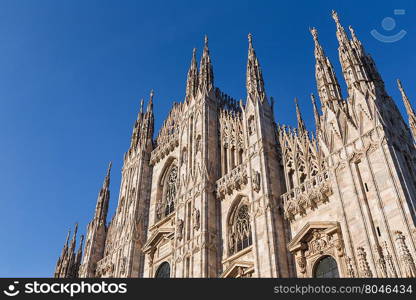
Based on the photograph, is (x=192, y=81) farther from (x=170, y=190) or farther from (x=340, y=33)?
(x=340, y=33)

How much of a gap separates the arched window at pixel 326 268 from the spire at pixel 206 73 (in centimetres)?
1536

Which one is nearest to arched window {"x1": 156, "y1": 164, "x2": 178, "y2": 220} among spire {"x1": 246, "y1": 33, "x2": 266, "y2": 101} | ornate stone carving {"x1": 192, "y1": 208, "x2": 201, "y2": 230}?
ornate stone carving {"x1": 192, "y1": 208, "x2": 201, "y2": 230}

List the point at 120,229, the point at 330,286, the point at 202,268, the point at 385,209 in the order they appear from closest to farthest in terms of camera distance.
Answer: the point at 330,286
the point at 385,209
the point at 202,268
the point at 120,229

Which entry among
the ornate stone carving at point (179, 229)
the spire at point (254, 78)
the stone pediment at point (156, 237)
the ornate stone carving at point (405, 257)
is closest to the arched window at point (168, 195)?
the stone pediment at point (156, 237)

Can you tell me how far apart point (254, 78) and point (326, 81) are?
6.48m

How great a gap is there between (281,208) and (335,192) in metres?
3.60

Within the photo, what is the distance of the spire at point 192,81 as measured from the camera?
31.4 meters

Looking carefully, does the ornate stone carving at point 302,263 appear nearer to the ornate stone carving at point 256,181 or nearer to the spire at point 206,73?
the ornate stone carving at point 256,181

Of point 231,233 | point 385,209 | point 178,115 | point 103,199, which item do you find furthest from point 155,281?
point 103,199

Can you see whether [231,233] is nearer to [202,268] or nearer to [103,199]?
[202,268]

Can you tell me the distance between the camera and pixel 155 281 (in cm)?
1175

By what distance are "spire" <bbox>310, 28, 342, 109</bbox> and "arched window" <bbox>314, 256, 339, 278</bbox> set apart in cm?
619

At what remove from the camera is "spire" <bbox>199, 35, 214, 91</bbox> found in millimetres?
30312

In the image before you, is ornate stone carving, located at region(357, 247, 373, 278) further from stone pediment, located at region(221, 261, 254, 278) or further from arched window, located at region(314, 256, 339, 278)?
stone pediment, located at region(221, 261, 254, 278)
